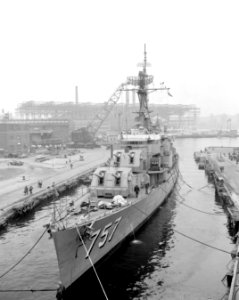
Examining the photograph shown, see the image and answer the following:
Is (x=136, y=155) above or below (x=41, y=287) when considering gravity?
above

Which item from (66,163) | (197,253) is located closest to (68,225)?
(197,253)

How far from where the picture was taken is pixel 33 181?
41.9 meters

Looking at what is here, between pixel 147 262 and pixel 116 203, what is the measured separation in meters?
3.96

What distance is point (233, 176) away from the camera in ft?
140

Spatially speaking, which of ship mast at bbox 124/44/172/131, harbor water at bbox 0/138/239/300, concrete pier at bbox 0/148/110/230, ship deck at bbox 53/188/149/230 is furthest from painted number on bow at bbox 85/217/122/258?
ship mast at bbox 124/44/172/131

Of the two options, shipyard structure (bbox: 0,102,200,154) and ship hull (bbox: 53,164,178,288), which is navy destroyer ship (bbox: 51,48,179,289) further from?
shipyard structure (bbox: 0,102,200,154)

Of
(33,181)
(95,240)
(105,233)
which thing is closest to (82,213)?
(105,233)

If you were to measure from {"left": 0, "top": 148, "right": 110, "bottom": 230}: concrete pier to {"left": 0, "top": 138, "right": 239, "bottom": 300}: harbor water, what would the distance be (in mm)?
1313

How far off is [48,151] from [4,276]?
58.2 meters

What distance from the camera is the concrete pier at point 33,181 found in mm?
30312

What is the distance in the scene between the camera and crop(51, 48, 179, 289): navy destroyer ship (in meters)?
17.0

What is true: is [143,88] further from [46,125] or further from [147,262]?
[46,125]

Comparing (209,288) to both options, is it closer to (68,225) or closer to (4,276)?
(68,225)

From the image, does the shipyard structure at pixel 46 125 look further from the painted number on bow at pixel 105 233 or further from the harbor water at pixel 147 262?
the painted number on bow at pixel 105 233
